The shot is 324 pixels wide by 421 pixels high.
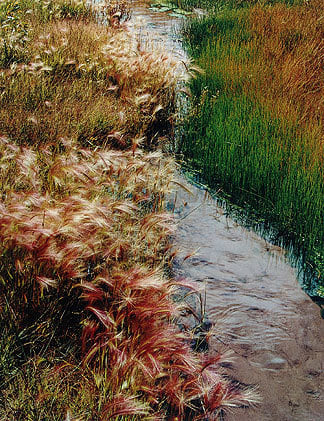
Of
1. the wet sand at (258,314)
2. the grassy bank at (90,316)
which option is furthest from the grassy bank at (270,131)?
the grassy bank at (90,316)

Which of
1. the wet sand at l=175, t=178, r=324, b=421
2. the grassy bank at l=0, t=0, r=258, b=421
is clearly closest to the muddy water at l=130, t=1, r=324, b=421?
the wet sand at l=175, t=178, r=324, b=421

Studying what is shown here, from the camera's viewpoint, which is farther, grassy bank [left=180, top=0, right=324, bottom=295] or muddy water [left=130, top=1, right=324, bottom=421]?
grassy bank [left=180, top=0, right=324, bottom=295]

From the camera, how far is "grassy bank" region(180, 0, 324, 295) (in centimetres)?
339

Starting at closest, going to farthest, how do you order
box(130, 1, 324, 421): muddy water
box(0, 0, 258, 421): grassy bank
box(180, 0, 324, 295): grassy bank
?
box(0, 0, 258, 421): grassy bank < box(130, 1, 324, 421): muddy water < box(180, 0, 324, 295): grassy bank

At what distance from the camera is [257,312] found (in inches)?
104

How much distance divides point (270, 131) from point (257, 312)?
6.51ft

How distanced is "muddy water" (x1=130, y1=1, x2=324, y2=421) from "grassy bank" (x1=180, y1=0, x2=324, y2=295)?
0.22 m

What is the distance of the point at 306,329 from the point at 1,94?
10.1 feet

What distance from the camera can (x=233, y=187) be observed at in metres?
3.89

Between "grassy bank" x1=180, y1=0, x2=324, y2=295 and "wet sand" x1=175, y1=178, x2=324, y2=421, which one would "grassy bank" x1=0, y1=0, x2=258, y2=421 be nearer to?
"wet sand" x1=175, y1=178, x2=324, y2=421

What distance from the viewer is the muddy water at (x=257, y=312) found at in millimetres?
2176

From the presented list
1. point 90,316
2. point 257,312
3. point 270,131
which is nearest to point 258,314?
point 257,312

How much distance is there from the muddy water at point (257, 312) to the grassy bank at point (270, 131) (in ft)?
0.72

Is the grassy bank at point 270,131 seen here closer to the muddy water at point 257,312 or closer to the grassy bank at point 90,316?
the muddy water at point 257,312
